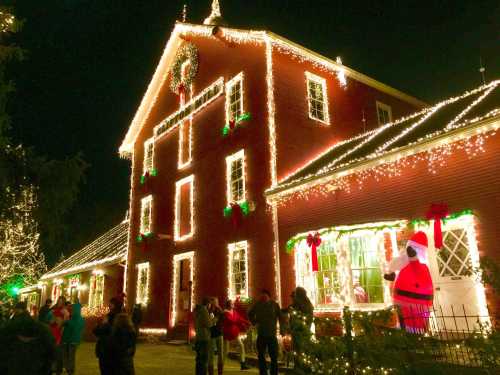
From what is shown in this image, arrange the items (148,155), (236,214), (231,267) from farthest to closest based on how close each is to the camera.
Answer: (148,155), (231,267), (236,214)

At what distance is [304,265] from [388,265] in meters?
2.75

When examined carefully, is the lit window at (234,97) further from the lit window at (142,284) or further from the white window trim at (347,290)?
the lit window at (142,284)

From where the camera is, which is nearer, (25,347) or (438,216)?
(25,347)

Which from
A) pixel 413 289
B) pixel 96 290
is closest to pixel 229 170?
pixel 413 289

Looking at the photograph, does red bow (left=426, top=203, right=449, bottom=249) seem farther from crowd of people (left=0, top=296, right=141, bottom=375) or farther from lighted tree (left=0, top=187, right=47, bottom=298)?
lighted tree (left=0, top=187, right=47, bottom=298)

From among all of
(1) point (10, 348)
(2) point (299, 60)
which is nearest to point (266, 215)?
(2) point (299, 60)

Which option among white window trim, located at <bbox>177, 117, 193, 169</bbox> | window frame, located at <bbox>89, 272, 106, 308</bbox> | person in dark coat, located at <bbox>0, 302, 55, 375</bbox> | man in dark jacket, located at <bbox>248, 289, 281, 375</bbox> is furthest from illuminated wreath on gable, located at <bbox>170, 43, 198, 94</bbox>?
person in dark coat, located at <bbox>0, 302, 55, 375</bbox>

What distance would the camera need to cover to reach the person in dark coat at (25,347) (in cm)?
455

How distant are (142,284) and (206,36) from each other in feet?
37.5

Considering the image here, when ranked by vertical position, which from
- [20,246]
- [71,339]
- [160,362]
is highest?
[20,246]

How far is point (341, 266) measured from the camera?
11.4m

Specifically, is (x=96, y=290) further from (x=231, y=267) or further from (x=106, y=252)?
(x=231, y=267)

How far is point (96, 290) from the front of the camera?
81.6ft

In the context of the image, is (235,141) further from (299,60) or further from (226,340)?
(226,340)
